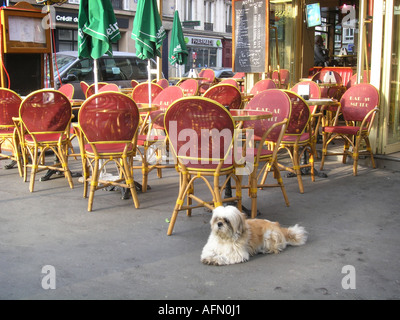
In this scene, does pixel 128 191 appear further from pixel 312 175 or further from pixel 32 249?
pixel 312 175

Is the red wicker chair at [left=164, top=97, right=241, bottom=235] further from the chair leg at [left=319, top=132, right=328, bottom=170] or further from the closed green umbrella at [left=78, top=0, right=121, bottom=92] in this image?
the chair leg at [left=319, top=132, right=328, bottom=170]

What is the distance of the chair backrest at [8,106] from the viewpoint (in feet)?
21.2

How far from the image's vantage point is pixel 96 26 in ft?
18.0

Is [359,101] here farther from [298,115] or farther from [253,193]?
[253,193]

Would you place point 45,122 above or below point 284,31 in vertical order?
below

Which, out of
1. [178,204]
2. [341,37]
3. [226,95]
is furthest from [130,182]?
[341,37]

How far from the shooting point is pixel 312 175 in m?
5.90

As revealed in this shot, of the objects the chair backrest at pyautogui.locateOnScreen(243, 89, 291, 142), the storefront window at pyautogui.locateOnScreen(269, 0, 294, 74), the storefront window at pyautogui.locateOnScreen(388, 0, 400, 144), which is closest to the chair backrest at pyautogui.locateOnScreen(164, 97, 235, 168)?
the chair backrest at pyautogui.locateOnScreen(243, 89, 291, 142)

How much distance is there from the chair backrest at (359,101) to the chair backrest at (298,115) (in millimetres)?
1548

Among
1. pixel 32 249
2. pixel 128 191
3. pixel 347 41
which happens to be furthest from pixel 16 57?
pixel 347 41

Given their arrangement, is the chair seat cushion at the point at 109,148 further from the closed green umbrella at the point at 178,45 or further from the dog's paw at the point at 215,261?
the closed green umbrella at the point at 178,45

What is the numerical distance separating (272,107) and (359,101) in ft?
7.05

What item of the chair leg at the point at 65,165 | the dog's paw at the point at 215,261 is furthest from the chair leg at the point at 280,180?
the chair leg at the point at 65,165

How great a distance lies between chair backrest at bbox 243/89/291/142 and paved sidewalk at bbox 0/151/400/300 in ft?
2.28
